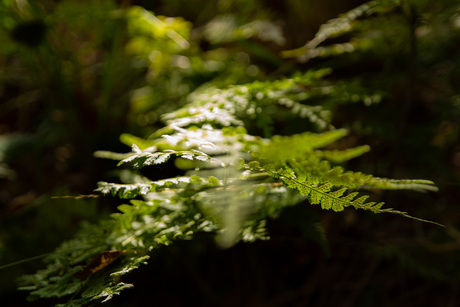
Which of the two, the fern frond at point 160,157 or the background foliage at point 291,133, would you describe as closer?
the fern frond at point 160,157

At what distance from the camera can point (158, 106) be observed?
1807 millimetres

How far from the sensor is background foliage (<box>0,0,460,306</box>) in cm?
136

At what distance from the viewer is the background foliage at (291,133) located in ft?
4.46

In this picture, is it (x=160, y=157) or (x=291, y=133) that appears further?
(x=291, y=133)

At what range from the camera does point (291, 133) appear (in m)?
1.44

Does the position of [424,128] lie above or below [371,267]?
above

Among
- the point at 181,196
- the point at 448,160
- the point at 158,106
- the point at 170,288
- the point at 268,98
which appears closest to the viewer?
the point at 181,196

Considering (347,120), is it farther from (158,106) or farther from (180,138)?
(180,138)

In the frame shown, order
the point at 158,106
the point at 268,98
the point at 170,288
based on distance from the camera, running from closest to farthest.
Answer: the point at 268,98 < the point at 170,288 < the point at 158,106

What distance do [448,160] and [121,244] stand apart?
183 centimetres

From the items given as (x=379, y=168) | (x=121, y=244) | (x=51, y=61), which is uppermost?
(x=51, y=61)

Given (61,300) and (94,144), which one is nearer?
(61,300)

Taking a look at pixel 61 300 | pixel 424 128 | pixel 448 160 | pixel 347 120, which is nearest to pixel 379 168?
pixel 424 128

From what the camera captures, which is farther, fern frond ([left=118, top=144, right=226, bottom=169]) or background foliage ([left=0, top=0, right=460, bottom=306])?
background foliage ([left=0, top=0, right=460, bottom=306])
